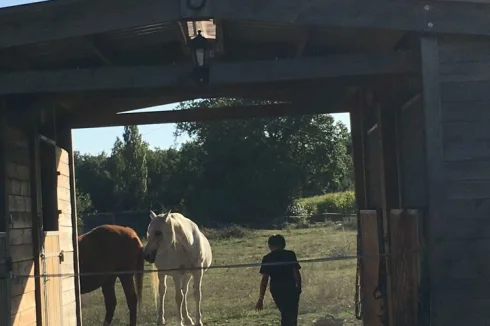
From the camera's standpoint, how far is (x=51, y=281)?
7.47 meters

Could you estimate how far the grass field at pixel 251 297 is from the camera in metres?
10.4

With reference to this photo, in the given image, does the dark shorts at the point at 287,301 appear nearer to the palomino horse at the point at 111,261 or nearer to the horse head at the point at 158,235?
the horse head at the point at 158,235

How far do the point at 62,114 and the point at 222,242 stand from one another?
674 inches

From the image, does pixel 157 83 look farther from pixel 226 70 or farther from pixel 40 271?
pixel 40 271

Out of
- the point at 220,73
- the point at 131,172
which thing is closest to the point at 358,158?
the point at 220,73

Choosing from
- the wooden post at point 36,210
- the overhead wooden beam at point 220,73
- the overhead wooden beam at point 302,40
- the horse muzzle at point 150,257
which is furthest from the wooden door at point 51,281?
the overhead wooden beam at point 302,40

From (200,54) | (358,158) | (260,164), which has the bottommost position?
(358,158)

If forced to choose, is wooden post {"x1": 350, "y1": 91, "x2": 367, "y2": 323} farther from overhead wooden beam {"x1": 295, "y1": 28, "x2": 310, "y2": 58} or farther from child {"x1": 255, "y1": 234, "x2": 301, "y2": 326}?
overhead wooden beam {"x1": 295, "y1": 28, "x2": 310, "y2": 58}

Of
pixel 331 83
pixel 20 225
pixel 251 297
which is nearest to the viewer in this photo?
pixel 331 83

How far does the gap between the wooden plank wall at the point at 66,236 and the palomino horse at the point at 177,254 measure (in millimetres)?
1172

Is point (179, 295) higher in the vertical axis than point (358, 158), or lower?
lower

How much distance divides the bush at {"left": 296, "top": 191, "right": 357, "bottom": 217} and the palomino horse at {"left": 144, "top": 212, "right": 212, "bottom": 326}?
26262mm

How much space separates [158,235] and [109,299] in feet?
4.97

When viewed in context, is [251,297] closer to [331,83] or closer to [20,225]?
[20,225]
